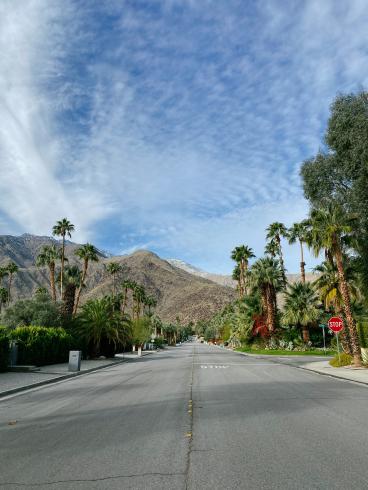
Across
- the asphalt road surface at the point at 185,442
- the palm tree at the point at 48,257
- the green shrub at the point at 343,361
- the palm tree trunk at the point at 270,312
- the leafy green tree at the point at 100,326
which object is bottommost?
the asphalt road surface at the point at 185,442

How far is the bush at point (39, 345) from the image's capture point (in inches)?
1026

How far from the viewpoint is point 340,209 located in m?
25.4

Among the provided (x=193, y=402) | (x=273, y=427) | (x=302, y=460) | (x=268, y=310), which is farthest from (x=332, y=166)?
(x=268, y=310)

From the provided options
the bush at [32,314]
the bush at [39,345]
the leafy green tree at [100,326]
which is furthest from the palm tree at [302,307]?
the bush at [39,345]

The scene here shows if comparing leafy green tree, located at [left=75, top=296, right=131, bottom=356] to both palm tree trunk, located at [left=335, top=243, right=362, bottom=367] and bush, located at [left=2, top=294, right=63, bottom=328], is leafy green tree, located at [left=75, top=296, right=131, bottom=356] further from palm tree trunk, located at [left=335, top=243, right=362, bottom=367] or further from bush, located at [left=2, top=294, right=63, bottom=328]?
palm tree trunk, located at [left=335, top=243, right=362, bottom=367]

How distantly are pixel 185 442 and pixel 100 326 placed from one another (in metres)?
34.7

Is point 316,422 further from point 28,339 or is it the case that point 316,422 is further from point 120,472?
point 28,339

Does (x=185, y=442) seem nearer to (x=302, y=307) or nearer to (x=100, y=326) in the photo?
(x=100, y=326)

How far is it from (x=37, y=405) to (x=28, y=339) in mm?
16139

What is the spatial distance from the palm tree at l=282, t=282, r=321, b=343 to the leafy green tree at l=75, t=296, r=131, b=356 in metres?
19.3

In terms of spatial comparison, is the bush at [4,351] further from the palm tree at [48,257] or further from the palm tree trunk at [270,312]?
the palm tree at [48,257]

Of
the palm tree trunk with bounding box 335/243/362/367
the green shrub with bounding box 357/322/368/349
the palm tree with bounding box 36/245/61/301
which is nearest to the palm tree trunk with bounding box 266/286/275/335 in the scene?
the green shrub with bounding box 357/322/368/349

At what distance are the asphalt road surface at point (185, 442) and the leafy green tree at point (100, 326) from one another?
27905 millimetres

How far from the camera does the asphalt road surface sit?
5.13 m
